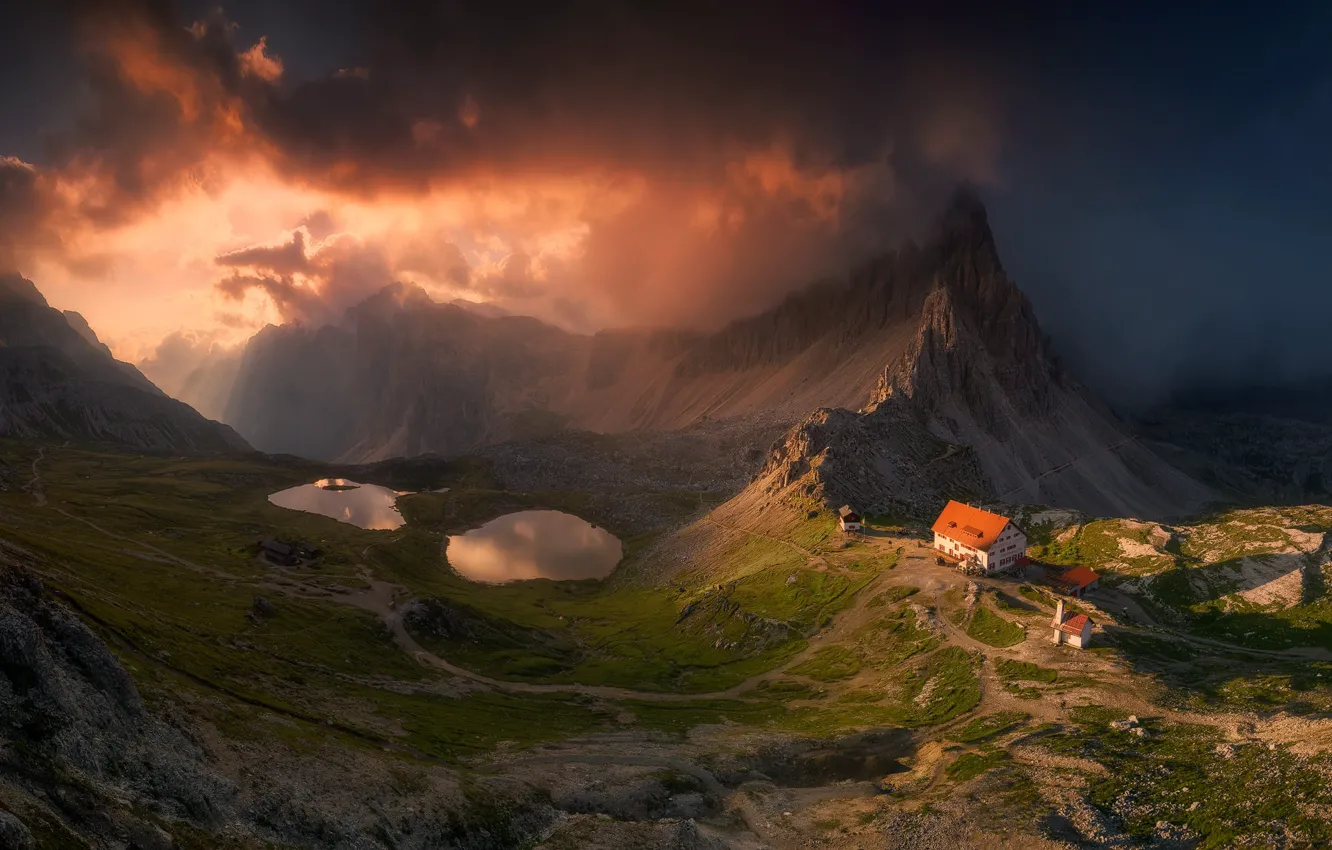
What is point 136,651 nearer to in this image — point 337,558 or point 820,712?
point 820,712

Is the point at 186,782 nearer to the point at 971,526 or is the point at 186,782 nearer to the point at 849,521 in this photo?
the point at 971,526

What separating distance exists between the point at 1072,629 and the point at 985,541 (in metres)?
31.6

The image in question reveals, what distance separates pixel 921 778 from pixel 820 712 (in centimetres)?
2514

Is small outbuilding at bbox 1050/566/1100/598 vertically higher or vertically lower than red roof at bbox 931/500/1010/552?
lower

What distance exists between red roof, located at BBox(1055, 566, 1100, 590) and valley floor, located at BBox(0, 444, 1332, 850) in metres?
4.16

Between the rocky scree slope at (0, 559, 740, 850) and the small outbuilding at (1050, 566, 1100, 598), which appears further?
the small outbuilding at (1050, 566, 1100, 598)

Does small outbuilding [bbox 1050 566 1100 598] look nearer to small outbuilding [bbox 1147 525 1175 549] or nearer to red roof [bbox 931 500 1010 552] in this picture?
red roof [bbox 931 500 1010 552]

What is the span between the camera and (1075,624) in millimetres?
96500

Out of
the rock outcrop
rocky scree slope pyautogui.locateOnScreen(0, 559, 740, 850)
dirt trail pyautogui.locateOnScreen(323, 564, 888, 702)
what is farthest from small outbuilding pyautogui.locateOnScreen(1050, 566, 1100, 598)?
the rock outcrop

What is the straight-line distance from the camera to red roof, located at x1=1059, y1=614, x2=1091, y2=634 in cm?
9612

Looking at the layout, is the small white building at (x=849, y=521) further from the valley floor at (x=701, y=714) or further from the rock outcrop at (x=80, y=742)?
the rock outcrop at (x=80, y=742)

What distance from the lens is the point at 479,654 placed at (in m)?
128

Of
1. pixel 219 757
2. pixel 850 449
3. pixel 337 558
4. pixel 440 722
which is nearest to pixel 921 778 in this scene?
pixel 440 722

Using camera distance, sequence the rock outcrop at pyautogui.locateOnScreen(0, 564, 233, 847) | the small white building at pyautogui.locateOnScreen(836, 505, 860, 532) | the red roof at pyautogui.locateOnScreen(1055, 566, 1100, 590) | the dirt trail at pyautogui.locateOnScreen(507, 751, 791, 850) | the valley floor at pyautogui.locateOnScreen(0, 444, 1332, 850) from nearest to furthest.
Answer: the rock outcrop at pyautogui.locateOnScreen(0, 564, 233, 847)
the valley floor at pyautogui.locateOnScreen(0, 444, 1332, 850)
the dirt trail at pyautogui.locateOnScreen(507, 751, 791, 850)
the red roof at pyautogui.locateOnScreen(1055, 566, 1100, 590)
the small white building at pyautogui.locateOnScreen(836, 505, 860, 532)
